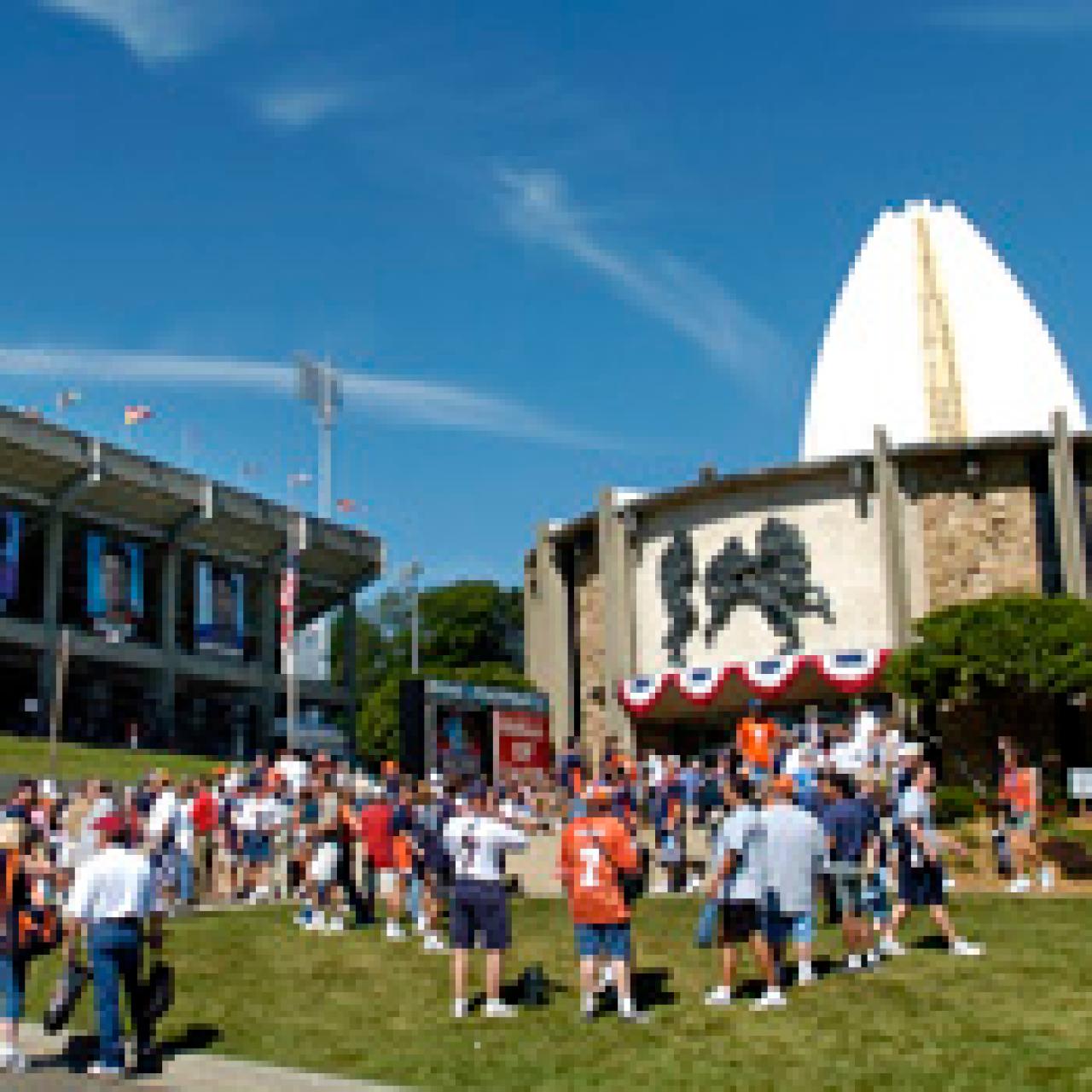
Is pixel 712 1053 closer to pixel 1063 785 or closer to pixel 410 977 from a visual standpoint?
pixel 410 977

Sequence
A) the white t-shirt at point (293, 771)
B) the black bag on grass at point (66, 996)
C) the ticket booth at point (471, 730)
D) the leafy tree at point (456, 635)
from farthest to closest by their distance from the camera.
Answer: the leafy tree at point (456, 635) < the ticket booth at point (471, 730) < the white t-shirt at point (293, 771) < the black bag on grass at point (66, 996)

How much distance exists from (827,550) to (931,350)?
40.5 feet

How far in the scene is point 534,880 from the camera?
2100 cm

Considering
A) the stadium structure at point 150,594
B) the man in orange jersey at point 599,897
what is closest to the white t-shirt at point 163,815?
the man in orange jersey at point 599,897

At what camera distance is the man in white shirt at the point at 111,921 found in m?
9.20

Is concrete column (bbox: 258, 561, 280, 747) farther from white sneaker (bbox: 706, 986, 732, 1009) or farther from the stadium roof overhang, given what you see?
white sneaker (bbox: 706, 986, 732, 1009)

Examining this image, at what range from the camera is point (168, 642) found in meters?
52.6

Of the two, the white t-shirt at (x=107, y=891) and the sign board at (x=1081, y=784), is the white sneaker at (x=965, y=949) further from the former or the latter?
the sign board at (x=1081, y=784)

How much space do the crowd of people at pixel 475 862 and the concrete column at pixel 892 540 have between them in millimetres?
12235

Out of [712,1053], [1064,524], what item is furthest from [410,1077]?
[1064,524]

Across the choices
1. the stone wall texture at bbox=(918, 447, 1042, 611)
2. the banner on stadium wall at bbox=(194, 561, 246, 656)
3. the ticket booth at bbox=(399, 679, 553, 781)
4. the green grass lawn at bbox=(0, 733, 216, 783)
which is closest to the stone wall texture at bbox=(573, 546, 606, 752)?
the ticket booth at bbox=(399, 679, 553, 781)

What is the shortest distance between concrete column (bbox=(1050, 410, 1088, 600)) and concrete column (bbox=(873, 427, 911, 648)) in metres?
3.52

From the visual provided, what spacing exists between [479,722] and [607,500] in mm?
9975

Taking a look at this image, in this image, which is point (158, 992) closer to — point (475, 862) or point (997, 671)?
point (475, 862)
